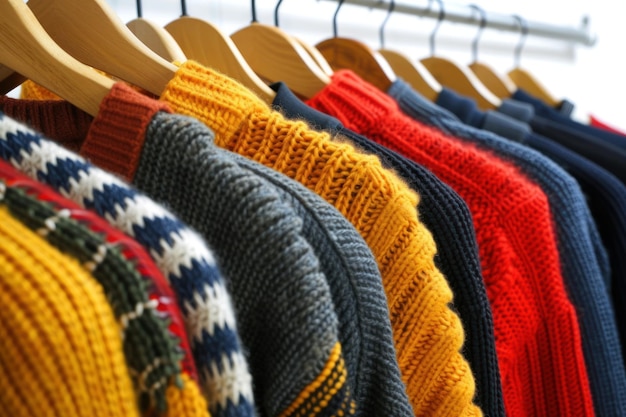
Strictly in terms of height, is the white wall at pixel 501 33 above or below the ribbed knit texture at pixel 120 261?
above

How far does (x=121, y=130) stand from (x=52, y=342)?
192mm

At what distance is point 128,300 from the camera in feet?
0.91

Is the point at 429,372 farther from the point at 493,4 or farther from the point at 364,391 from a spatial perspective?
the point at 493,4

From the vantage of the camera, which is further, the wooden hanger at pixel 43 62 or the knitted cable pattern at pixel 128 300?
the wooden hanger at pixel 43 62

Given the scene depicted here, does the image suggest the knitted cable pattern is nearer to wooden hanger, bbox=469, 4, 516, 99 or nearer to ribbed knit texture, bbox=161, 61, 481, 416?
ribbed knit texture, bbox=161, 61, 481, 416

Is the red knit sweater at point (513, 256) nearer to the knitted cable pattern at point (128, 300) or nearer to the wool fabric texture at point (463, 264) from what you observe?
the wool fabric texture at point (463, 264)

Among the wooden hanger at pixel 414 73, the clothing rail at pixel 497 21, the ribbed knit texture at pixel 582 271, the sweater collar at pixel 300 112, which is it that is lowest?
the ribbed knit texture at pixel 582 271

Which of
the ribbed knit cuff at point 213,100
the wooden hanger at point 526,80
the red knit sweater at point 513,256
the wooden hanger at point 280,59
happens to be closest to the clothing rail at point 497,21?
the wooden hanger at point 526,80

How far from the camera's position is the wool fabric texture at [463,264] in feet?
1.63

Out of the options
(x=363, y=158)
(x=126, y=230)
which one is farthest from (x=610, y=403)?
(x=126, y=230)

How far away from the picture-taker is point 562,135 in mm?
798

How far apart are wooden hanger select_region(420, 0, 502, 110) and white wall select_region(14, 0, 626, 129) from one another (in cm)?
9

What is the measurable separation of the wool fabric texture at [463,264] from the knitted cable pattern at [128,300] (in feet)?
0.88

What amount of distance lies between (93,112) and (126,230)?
0.18m
